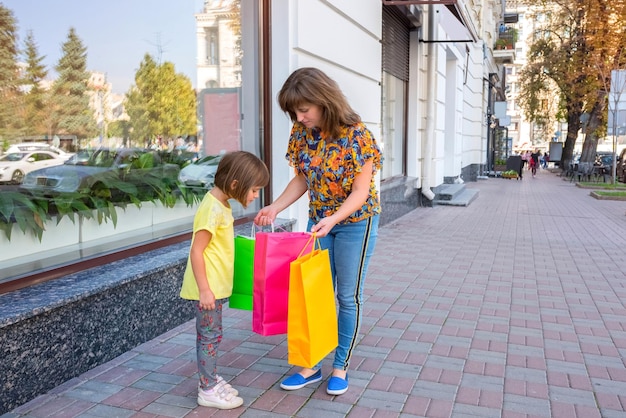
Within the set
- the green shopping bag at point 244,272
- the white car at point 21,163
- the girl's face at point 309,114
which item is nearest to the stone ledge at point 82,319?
the white car at point 21,163

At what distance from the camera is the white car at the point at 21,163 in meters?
3.78

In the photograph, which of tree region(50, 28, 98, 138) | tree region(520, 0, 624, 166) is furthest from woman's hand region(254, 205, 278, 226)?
tree region(520, 0, 624, 166)

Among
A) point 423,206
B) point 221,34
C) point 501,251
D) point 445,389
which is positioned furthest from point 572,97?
point 445,389

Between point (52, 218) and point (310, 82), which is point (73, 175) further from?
point (310, 82)

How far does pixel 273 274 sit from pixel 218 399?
2.48ft

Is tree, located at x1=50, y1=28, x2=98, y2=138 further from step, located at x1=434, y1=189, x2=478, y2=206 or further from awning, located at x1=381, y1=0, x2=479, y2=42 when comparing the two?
step, located at x1=434, y1=189, x2=478, y2=206

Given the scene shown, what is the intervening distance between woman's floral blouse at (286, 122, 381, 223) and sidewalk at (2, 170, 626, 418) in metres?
1.04

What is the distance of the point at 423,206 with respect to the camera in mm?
13125

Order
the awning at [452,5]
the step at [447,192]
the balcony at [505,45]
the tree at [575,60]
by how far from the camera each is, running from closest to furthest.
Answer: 1. the awning at [452,5]
2. the step at [447,192]
3. the tree at [575,60]
4. the balcony at [505,45]

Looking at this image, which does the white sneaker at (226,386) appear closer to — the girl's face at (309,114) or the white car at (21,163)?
the girl's face at (309,114)

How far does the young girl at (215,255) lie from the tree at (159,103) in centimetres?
223

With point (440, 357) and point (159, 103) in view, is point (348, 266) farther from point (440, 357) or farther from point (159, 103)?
point (159, 103)

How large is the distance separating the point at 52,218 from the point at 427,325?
9.24 ft

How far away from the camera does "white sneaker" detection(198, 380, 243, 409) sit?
318 cm
